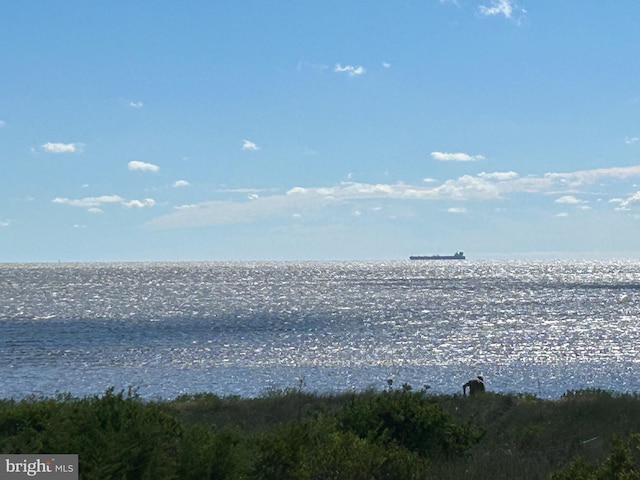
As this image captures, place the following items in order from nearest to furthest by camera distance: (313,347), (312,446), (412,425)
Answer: (312,446) < (412,425) < (313,347)

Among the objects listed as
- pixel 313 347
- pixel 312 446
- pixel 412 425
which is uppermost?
pixel 312 446

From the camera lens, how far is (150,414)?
10648mm

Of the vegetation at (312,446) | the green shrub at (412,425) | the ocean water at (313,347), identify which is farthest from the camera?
the ocean water at (313,347)

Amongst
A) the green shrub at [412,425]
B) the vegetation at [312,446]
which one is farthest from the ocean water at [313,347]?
the vegetation at [312,446]

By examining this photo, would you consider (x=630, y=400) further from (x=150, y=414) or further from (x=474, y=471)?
(x=150, y=414)

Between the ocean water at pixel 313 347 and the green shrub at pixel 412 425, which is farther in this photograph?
the ocean water at pixel 313 347

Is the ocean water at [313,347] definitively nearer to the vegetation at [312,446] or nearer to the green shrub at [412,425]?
the green shrub at [412,425]

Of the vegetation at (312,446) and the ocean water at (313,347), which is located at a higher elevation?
the vegetation at (312,446)

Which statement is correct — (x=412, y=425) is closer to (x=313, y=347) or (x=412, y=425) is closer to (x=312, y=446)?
(x=312, y=446)

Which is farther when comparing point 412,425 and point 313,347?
point 313,347

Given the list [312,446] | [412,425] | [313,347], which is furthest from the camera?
[313,347]

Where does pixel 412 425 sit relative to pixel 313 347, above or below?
above

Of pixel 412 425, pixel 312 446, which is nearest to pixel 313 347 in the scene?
pixel 412 425

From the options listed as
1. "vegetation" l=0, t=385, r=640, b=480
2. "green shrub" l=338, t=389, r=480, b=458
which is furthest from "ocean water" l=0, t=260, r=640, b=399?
"vegetation" l=0, t=385, r=640, b=480
